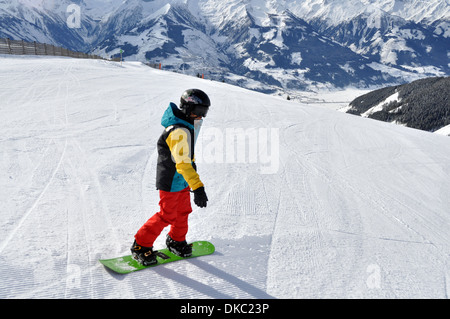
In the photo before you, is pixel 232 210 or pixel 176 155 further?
pixel 232 210

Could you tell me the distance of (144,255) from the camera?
3.25 meters

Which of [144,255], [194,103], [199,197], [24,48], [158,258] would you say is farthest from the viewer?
[24,48]

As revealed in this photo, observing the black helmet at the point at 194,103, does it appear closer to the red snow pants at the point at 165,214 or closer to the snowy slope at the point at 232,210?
the red snow pants at the point at 165,214

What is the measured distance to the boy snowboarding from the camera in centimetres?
307

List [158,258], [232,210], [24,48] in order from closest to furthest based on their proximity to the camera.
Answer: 1. [158,258]
2. [232,210]
3. [24,48]

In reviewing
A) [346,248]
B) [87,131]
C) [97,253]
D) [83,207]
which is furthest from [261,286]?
[87,131]

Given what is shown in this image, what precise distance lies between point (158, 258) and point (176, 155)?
1.16 metres

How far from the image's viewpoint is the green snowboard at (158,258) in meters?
3.13

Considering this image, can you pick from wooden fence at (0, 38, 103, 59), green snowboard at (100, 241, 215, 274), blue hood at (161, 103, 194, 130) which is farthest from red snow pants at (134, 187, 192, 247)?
wooden fence at (0, 38, 103, 59)

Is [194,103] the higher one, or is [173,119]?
[194,103]

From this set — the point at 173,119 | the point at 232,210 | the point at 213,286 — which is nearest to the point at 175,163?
the point at 173,119

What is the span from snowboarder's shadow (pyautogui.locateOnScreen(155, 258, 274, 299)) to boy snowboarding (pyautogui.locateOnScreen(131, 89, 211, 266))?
0.80 ft

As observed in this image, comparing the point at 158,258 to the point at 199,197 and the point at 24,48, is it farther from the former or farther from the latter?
the point at 24,48
